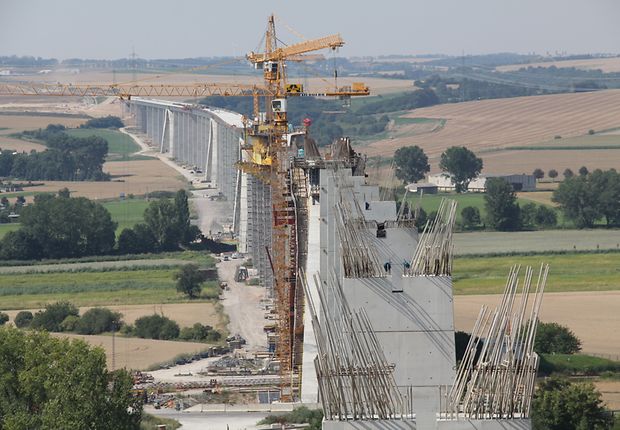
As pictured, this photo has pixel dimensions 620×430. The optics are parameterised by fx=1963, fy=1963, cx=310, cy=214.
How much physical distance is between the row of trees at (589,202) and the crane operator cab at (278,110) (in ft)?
163

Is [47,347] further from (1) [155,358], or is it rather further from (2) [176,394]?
(1) [155,358]

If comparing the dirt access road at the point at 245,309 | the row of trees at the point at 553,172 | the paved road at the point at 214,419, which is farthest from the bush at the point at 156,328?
the row of trees at the point at 553,172

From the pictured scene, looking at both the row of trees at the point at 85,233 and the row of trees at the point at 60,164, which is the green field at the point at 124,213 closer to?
the row of trees at the point at 85,233

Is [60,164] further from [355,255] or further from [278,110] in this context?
[355,255]

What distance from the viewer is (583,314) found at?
84625 millimetres

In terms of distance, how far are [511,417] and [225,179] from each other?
135m

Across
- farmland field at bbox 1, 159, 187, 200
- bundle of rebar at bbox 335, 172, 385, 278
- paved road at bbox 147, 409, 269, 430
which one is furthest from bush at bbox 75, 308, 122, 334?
farmland field at bbox 1, 159, 187, 200

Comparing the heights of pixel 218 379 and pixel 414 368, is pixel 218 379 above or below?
below

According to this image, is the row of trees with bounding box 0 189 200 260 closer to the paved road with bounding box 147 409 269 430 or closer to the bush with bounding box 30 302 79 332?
the bush with bounding box 30 302 79 332

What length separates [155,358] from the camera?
75.6 meters

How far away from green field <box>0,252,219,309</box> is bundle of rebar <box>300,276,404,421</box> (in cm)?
6746

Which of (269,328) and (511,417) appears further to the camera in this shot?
(269,328)

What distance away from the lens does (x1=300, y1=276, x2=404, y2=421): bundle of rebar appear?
2583cm

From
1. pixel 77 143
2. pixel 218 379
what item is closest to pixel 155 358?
pixel 218 379
